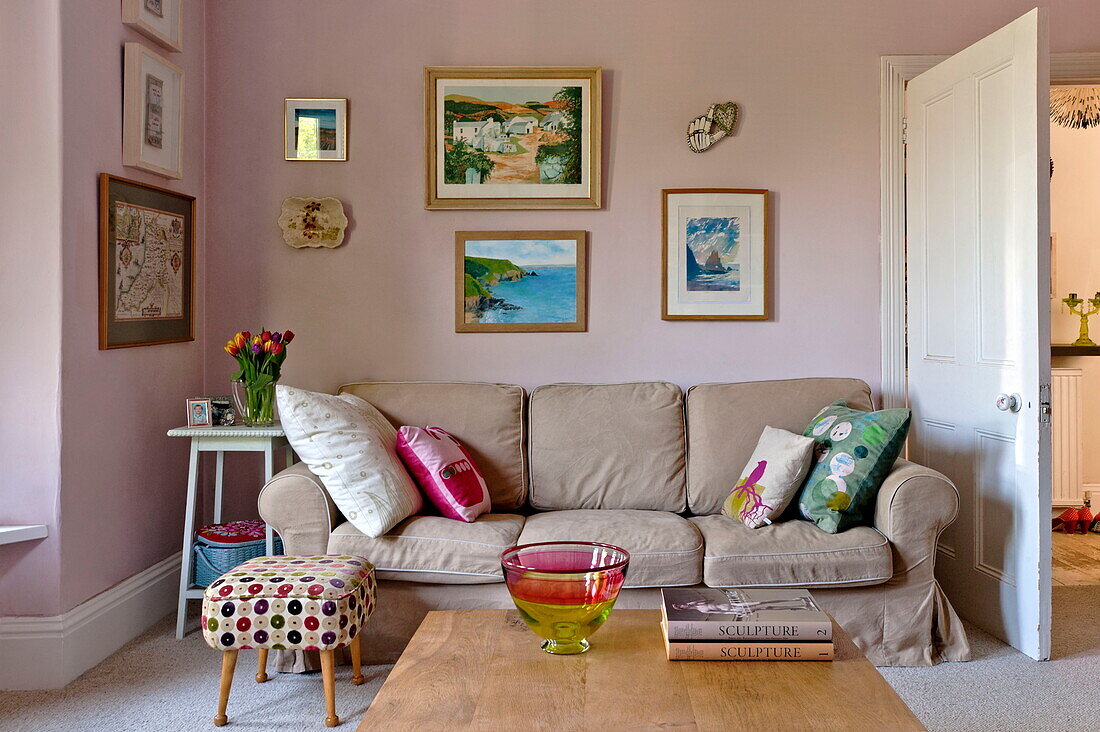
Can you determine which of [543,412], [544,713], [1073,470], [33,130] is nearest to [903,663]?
[543,412]

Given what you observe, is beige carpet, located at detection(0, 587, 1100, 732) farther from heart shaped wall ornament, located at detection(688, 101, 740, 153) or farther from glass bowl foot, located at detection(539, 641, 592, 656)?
heart shaped wall ornament, located at detection(688, 101, 740, 153)

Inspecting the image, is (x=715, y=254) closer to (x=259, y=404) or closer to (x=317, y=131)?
(x=317, y=131)

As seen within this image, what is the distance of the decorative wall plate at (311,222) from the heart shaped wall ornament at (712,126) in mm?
1470

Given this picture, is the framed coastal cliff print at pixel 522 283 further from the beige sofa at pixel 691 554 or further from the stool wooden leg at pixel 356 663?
the stool wooden leg at pixel 356 663

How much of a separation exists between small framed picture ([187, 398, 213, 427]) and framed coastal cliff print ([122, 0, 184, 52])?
1.33 meters

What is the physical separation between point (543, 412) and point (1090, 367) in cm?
359

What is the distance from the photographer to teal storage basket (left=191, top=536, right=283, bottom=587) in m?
3.15

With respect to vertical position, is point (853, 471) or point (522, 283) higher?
point (522, 283)

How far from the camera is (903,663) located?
2863 mm

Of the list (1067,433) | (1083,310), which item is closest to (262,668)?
(1067,433)

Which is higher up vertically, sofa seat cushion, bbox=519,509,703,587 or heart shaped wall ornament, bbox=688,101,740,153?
heart shaped wall ornament, bbox=688,101,740,153

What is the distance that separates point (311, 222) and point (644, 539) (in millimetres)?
1913

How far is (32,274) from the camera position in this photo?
2.76m

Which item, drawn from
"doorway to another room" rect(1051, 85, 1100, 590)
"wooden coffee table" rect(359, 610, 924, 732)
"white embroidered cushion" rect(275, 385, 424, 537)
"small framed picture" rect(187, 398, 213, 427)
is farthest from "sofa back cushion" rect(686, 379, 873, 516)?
"doorway to another room" rect(1051, 85, 1100, 590)
